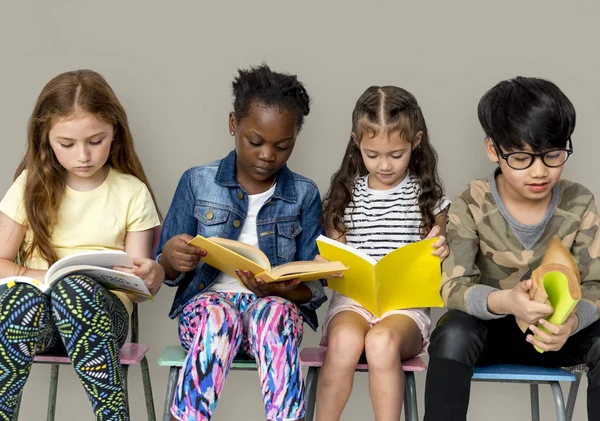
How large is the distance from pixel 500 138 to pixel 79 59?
144cm

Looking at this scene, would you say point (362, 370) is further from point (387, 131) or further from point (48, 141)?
point (48, 141)

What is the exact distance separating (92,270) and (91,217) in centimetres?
33

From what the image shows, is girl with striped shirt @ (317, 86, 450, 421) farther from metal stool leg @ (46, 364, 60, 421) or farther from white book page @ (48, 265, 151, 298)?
metal stool leg @ (46, 364, 60, 421)

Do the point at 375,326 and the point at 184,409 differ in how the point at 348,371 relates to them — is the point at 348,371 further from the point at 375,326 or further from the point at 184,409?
the point at 184,409

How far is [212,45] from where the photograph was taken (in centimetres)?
272

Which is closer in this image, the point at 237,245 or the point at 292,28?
the point at 237,245

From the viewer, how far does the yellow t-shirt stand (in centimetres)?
224

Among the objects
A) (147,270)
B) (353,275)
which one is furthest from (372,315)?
(147,270)

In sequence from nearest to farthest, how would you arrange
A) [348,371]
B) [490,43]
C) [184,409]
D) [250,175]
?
[184,409], [348,371], [250,175], [490,43]

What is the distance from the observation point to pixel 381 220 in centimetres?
230

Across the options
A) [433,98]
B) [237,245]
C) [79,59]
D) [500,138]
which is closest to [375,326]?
[237,245]

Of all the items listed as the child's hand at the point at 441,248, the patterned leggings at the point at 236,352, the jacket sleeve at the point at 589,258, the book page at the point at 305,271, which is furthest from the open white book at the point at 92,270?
the jacket sleeve at the point at 589,258

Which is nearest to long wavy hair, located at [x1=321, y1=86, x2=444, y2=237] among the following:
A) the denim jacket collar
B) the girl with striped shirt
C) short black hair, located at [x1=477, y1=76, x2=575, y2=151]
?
the girl with striped shirt

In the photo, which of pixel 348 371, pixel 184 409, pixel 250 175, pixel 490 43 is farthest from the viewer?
pixel 490 43
